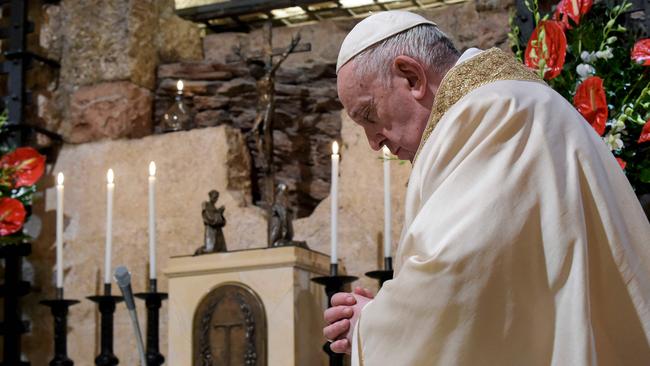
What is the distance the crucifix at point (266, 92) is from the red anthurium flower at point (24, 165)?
78 centimetres

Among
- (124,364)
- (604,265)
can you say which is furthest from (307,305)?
(604,265)

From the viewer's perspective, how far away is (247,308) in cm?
298

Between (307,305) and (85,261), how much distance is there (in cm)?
116

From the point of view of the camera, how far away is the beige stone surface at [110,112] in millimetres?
3936

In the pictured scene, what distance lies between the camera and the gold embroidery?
1.57 metres

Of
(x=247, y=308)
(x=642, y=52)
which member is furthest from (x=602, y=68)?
(x=247, y=308)

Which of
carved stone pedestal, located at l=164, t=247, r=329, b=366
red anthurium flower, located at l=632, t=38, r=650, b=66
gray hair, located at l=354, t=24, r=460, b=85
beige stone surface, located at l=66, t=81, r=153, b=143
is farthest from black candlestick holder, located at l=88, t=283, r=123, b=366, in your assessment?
gray hair, located at l=354, t=24, r=460, b=85

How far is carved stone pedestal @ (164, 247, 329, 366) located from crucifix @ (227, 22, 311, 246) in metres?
0.57

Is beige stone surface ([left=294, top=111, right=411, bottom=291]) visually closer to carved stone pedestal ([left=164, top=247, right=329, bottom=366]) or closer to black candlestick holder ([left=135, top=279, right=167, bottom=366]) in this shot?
carved stone pedestal ([left=164, top=247, right=329, bottom=366])

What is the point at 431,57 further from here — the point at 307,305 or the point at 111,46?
the point at 111,46

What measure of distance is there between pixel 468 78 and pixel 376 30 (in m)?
0.22

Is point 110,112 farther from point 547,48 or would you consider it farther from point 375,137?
point 375,137

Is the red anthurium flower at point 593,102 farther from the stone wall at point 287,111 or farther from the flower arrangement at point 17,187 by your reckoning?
the flower arrangement at point 17,187

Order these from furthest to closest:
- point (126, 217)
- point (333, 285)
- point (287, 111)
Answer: point (287, 111), point (126, 217), point (333, 285)
